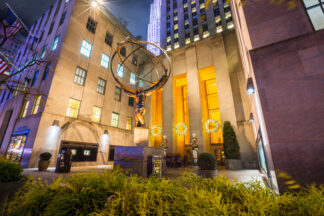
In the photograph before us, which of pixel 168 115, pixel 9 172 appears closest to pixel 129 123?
pixel 168 115

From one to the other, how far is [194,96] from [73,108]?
1627 cm

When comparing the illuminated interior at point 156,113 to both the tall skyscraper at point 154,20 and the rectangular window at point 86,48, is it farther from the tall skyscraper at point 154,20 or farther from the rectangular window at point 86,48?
the tall skyscraper at point 154,20

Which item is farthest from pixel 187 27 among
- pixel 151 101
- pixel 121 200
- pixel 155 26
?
pixel 155 26

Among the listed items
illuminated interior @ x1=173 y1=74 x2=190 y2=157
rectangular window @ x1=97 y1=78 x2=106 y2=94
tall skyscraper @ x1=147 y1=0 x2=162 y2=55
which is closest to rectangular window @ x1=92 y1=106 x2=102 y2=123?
rectangular window @ x1=97 y1=78 x2=106 y2=94

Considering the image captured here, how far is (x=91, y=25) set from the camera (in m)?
20.0

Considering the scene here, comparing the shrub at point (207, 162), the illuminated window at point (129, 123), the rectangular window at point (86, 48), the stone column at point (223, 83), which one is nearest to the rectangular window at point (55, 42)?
the rectangular window at point (86, 48)

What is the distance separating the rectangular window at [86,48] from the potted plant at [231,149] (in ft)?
66.1

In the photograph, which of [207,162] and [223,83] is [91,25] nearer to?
[223,83]

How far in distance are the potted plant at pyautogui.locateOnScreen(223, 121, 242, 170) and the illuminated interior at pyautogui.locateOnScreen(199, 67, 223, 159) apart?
4795mm

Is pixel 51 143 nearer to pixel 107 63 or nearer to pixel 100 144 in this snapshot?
pixel 100 144

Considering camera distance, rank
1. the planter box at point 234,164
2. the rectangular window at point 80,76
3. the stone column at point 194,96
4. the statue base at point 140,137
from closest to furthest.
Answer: the statue base at point 140,137 → the planter box at point 234,164 → the rectangular window at point 80,76 → the stone column at point 194,96

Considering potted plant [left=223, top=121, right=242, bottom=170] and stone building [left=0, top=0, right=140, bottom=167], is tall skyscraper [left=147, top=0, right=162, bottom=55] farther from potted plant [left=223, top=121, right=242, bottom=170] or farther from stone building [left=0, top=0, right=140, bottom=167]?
potted plant [left=223, top=121, right=242, bottom=170]

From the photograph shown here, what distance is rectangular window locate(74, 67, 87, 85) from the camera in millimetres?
16750

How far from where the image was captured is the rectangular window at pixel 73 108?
1547 cm
